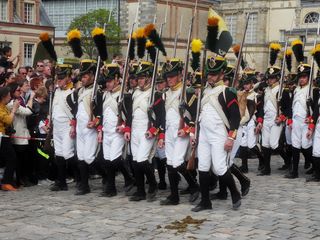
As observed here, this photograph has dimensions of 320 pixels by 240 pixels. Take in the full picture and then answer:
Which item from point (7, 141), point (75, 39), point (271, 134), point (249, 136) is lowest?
point (7, 141)

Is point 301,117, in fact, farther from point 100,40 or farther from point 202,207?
point 100,40

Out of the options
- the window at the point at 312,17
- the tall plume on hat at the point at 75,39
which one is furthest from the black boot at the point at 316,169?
the window at the point at 312,17

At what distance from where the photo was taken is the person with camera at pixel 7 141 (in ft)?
33.9

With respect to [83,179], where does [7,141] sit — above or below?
above

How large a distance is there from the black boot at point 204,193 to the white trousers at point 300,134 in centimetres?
371

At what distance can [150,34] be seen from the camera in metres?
9.30

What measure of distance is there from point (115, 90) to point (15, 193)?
8.57 feet

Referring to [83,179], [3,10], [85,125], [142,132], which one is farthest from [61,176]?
[3,10]

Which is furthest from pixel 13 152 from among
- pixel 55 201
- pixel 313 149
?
pixel 313 149

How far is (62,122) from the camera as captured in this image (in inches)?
408

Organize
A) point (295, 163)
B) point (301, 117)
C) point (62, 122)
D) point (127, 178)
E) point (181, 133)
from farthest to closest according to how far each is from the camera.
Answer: point (295, 163)
point (301, 117)
point (127, 178)
point (62, 122)
point (181, 133)

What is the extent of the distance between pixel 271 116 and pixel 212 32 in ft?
14.3

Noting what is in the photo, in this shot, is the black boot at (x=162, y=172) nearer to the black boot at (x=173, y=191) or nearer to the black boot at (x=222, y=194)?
the black boot at (x=222, y=194)

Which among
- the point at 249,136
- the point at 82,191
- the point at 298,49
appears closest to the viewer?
the point at 82,191
